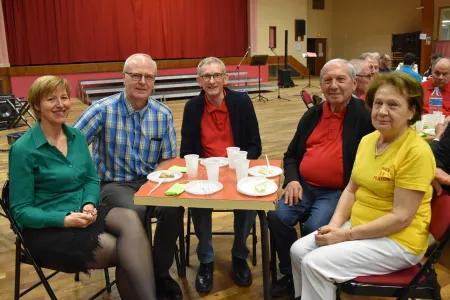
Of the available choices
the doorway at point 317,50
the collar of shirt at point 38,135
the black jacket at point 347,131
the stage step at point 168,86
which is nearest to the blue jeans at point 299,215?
the black jacket at point 347,131

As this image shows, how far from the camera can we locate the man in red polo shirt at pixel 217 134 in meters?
2.42

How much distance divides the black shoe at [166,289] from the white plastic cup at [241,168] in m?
0.72

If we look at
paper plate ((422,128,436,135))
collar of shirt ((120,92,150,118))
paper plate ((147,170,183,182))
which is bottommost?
paper plate ((147,170,183,182))

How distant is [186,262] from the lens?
2.68 meters

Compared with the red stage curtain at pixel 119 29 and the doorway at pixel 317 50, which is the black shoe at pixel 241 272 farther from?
the doorway at pixel 317 50

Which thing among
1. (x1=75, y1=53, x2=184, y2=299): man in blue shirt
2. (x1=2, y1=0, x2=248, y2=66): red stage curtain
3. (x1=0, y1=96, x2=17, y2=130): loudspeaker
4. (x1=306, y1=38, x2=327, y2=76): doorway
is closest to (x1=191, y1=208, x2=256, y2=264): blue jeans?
(x1=75, y1=53, x2=184, y2=299): man in blue shirt

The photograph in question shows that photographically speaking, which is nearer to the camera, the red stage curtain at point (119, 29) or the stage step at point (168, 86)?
the stage step at point (168, 86)

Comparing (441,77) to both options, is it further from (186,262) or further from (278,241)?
(186,262)

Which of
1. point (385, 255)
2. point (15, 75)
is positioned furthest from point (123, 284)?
point (15, 75)

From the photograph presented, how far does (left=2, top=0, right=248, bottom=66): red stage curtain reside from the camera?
1065 centimetres

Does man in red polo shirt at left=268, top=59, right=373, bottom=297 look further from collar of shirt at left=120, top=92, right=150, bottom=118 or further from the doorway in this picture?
the doorway

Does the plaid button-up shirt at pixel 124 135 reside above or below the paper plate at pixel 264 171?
above

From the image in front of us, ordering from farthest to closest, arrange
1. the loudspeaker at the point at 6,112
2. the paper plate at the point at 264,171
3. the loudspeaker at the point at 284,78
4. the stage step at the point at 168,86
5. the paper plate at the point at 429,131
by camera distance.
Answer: the loudspeaker at the point at 284,78
the stage step at the point at 168,86
the loudspeaker at the point at 6,112
the paper plate at the point at 429,131
the paper plate at the point at 264,171

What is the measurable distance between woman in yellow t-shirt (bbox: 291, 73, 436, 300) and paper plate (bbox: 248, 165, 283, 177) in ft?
1.38
